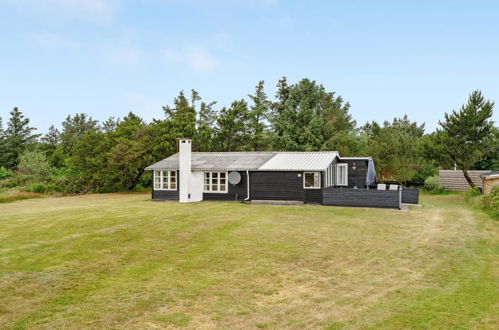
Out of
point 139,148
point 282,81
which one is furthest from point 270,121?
point 139,148

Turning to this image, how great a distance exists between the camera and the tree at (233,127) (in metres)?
46.2

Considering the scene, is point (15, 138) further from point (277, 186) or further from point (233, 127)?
point (277, 186)

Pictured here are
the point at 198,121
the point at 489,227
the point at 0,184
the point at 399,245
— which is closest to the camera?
the point at 399,245

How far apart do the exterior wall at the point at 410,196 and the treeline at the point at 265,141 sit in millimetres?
10295

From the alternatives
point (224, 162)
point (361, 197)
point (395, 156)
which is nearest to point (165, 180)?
point (224, 162)

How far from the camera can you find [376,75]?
32.0 meters

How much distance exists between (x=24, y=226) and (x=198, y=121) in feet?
128

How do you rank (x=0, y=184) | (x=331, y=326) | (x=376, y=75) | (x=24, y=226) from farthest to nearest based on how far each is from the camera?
(x=0, y=184) < (x=376, y=75) < (x=24, y=226) < (x=331, y=326)

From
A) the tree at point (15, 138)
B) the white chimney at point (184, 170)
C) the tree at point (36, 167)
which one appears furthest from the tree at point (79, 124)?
the white chimney at point (184, 170)

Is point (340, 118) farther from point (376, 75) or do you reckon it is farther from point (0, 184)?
point (0, 184)

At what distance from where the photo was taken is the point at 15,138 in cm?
6003

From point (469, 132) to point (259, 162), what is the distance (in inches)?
773

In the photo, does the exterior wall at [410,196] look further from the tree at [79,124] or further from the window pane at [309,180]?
the tree at [79,124]

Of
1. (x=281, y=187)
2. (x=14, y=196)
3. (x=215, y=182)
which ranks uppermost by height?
(x=215, y=182)
